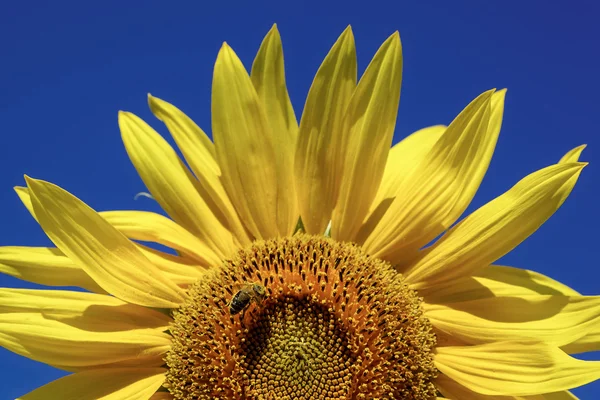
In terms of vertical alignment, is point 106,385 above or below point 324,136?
below

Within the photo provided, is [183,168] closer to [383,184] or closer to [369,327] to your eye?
[383,184]

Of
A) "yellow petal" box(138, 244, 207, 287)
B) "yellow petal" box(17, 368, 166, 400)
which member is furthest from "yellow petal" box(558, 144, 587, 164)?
"yellow petal" box(17, 368, 166, 400)

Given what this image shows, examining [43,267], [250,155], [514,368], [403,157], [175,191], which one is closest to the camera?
[514,368]

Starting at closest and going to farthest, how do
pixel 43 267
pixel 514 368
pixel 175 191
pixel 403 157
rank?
pixel 514 368 < pixel 43 267 < pixel 175 191 < pixel 403 157

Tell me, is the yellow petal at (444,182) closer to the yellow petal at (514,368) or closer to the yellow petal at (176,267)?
the yellow petal at (514,368)

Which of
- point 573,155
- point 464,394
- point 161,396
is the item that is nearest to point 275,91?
point 573,155

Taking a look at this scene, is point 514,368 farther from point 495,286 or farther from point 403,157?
point 403,157

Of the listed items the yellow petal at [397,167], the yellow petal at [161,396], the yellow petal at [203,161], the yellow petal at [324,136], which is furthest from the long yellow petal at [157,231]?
the yellow petal at [397,167]
